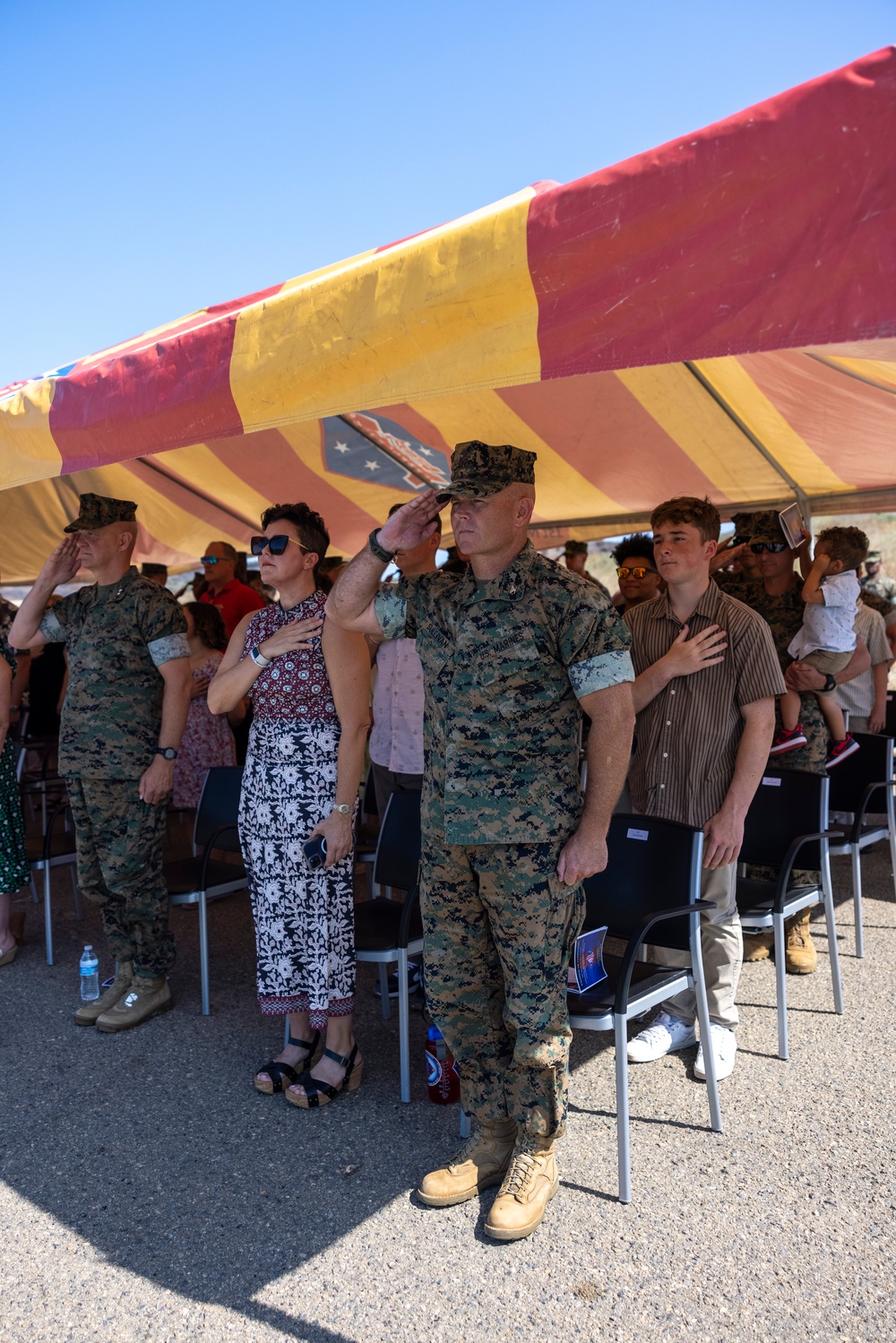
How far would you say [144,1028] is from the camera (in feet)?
12.2

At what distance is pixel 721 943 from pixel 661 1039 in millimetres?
416

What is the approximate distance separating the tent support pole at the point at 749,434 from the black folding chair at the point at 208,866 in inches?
105

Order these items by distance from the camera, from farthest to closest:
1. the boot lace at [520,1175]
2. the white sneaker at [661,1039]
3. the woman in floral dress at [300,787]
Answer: the white sneaker at [661,1039], the woman in floral dress at [300,787], the boot lace at [520,1175]

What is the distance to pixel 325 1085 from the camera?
311cm

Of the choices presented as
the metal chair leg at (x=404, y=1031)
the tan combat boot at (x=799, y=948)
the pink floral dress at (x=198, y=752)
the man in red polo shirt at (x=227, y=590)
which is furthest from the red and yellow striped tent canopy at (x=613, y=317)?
the man in red polo shirt at (x=227, y=590)

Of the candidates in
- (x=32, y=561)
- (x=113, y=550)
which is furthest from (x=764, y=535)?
(x=32, y=561)

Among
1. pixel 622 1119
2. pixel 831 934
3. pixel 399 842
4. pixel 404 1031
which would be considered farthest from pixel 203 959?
pixel 831 934

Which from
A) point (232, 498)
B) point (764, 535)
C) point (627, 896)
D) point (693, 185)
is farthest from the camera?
point (232, 498)

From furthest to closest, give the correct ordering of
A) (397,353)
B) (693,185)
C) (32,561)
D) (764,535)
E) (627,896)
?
1. (32,561)
2. (764,535)
3. (627,896)
4. (397,353)
5. (693,185)

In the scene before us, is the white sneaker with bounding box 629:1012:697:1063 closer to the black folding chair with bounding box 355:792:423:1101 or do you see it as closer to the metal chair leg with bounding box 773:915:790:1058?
the metal chair leg with bounding box 773:915:790:1058

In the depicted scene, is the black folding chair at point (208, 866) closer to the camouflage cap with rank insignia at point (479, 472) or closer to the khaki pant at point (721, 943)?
the khaki pant at point (721, 943)

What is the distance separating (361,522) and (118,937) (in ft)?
Result: 15.0

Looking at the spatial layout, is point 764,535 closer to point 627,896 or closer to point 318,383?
point 627,896

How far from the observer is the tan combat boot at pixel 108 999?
3744 millimetres
